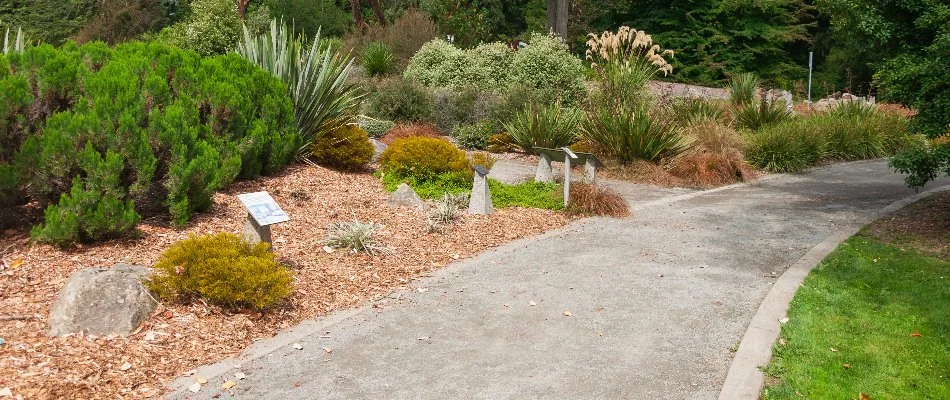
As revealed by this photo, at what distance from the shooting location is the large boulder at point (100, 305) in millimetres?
5496

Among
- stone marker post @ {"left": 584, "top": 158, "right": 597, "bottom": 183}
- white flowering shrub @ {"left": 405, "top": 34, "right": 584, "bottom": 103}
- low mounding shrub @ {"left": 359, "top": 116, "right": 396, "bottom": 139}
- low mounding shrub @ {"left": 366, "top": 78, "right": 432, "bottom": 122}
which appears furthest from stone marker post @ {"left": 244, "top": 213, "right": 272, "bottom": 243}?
white flowering shrub @ {"left": 405, "top": 34, "right": 584, "bottom": 103}

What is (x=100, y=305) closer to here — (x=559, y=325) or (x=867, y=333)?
(x=559, y=325)

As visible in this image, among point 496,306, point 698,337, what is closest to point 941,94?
point 698,337

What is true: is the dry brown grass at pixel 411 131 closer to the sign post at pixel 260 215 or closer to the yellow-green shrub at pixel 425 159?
the yellow-green shrub at pixel 425 159

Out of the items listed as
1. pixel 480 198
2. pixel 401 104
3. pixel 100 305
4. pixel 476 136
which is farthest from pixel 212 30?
pixel 100 305

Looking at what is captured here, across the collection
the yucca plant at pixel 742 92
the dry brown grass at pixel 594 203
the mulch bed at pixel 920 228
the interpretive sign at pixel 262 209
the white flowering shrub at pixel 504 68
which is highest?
the white flowering shrub at pixel 504 68

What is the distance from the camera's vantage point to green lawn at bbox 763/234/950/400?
514 centimetres

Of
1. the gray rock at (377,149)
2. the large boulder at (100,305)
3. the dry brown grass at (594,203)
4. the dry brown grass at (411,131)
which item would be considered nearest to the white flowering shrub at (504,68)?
the dry brown grass at (411,131)

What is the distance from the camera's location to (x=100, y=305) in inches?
221

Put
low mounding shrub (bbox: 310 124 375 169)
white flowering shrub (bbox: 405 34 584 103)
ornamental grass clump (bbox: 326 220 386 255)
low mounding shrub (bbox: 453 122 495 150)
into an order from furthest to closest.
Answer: white flowering shrub (bbox: 405 34 584 103)
low mounding shrub (bbox: 453 122 495 150)
low mounding shrub (bbox: 310 124 375 169)
ornamental grass clump (bbox: 326 220 386 255)

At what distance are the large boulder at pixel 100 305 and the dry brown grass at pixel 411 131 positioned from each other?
938cm

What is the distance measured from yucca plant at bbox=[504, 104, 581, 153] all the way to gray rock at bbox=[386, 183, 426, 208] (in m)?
4.74

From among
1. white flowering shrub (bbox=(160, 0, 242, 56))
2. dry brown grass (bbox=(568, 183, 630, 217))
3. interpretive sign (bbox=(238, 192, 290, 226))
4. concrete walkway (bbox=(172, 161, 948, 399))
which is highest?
white flowering shrub (bbox=(160, 0, 242, 56))

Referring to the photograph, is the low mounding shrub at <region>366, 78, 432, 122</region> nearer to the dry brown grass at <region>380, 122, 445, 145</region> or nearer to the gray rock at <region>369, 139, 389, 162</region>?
the dry brown grass at <region>380, 122, 445, 145</region>
